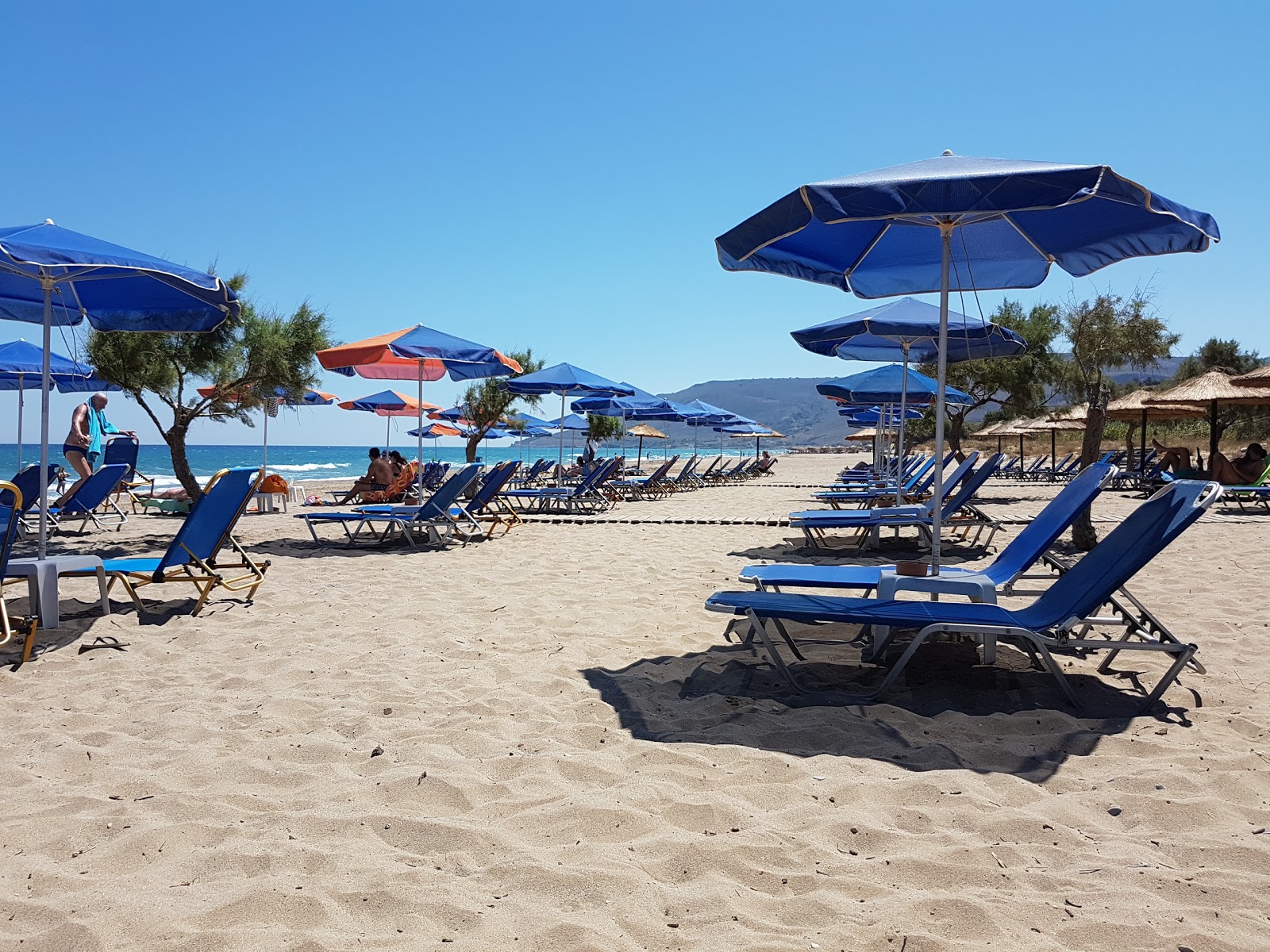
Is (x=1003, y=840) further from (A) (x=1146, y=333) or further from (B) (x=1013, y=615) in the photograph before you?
(A) (x=1146, y=333)

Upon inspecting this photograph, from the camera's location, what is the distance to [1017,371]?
20.3 metres

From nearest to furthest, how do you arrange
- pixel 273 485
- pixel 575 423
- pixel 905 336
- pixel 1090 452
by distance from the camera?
pixel 905 336, pixel 1090 452, pixel 273 485, pixel 575 423

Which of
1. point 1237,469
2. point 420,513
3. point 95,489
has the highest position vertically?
point 1237,469

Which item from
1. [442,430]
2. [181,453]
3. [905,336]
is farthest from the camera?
[442,430]

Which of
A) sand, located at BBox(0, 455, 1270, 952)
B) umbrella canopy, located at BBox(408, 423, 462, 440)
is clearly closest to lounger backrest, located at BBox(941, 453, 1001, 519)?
sand, located at BBox(0, 455, 1270, 952)

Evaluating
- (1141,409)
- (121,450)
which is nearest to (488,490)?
(121,450)

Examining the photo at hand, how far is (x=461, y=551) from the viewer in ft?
26.0

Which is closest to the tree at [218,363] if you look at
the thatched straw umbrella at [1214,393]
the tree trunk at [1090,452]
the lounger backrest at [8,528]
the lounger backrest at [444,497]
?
the lounger backrest at [444,497]

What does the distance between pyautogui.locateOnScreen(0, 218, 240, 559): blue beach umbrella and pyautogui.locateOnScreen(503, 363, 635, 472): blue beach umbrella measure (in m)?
6.71

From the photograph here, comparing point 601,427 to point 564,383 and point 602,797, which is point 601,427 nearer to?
point 564,383

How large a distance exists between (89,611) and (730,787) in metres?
4.13

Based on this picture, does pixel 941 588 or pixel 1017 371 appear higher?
pixel 1017 371

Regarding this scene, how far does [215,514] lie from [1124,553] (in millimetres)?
4621

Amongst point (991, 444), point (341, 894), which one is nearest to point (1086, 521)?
point (341, 894)
